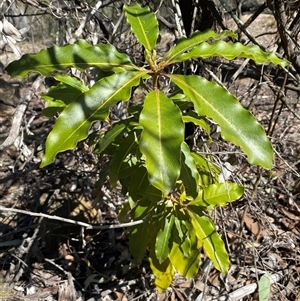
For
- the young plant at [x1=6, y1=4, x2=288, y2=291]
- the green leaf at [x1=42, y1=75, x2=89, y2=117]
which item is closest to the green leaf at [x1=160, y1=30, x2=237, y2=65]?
the young plant at [x1=6, y1=4, x2=288, y2=291]

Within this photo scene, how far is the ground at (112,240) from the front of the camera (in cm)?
239

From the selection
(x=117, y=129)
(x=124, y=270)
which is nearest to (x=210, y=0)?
(x=117, y=129)

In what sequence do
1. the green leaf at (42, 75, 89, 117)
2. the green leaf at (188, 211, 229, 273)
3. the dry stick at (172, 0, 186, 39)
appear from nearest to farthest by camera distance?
the green leaf at (42, 75, 89, 117) < the green leaf at (188, 211, 229, 273) < the dry stick at (172, 0, 186, 39)

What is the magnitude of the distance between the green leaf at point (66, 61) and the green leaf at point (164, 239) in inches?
27.7

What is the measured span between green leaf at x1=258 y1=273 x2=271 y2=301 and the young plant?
50 centimetres

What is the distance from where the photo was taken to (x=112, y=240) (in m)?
2.64

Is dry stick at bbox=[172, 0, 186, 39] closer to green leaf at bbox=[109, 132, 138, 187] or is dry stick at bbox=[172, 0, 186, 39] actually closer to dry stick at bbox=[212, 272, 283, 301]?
green leaf at bbox=[109, 132, 138, 187]

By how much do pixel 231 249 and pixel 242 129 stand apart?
4.49 ft

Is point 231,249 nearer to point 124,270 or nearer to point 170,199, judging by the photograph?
point 124,270

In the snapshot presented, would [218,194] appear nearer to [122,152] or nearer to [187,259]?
[187,259]

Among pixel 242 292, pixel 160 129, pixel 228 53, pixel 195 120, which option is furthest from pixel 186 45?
pixel 242 292

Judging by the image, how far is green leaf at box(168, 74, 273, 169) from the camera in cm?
129

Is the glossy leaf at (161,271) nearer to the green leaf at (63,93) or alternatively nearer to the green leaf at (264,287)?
the green leaf at (264,287)

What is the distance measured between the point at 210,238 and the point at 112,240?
87 cm
